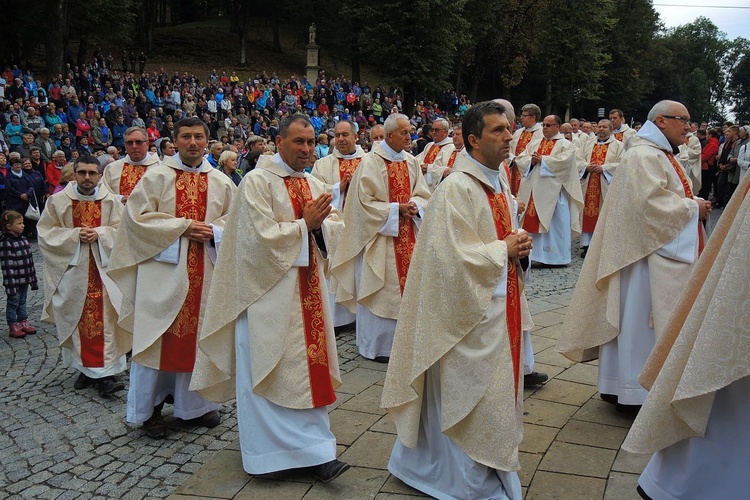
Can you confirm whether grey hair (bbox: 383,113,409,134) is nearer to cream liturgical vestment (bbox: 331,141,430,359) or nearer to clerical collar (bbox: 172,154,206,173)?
cream liturgical vestment (bbox: 331,141,430,359)

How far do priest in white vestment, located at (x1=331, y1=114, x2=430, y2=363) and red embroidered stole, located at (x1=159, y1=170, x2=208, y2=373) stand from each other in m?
1.73

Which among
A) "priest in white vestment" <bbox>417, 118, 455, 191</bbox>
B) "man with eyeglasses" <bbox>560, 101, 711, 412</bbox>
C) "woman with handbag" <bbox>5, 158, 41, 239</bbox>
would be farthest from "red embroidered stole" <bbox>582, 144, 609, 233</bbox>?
"woman with handbag" <bbox>5, 158, 41, 239</bbox>

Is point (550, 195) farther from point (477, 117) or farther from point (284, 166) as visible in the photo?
point (477, 117)

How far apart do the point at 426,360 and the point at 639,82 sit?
54683 millimetres

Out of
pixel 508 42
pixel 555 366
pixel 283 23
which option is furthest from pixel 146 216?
pixel 283 23

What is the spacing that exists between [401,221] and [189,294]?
2382 millimetres

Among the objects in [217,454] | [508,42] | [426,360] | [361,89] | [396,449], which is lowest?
[217,454]

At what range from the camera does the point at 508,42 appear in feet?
159

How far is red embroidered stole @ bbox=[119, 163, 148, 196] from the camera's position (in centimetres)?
702

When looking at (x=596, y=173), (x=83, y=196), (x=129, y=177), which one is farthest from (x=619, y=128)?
(x=83, y=196)

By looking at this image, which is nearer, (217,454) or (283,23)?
(217,454)

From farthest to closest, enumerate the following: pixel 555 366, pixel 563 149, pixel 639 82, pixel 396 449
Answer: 1. pixel 639 82
2. pixel 563 149
3. pixel 555 366
4. pixel 396 449

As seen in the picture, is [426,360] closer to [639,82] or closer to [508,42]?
[508,42]

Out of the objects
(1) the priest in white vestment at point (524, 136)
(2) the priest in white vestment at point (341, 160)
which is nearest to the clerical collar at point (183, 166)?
(2) the priest in white vestment at point (341, 160)
